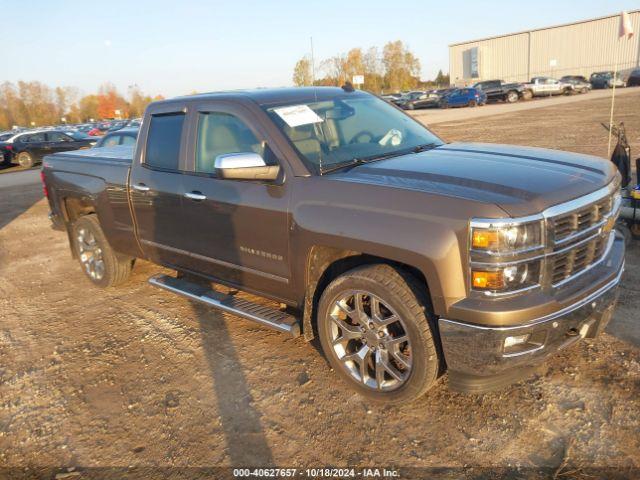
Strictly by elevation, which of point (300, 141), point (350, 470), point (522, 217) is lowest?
point (350, 470)

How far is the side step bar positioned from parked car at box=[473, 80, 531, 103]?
37644 mm

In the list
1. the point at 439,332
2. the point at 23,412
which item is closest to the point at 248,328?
the point at 23,412

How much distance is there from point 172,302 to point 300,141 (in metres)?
2.46

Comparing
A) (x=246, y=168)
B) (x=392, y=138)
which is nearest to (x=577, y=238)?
(x=392, y=138)

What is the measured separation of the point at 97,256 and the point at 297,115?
10.5 feet

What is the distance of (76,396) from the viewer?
3.62m

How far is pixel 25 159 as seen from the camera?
2186 cm

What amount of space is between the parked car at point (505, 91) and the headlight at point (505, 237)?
38461 millimetres

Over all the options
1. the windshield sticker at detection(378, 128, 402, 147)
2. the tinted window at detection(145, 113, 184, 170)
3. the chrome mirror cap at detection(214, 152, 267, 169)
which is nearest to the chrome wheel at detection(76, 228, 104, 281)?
the tinted window at detection(145, 113, 184, 170)

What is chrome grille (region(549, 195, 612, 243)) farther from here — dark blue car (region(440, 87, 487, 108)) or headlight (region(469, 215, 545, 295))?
dark blue car (region(440, 87, 487, 108))

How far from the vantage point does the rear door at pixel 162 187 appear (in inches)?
168

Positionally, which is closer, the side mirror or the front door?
the side mirror

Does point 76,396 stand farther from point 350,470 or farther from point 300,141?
point 300,141

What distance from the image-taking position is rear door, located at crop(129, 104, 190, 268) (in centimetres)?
426
